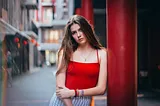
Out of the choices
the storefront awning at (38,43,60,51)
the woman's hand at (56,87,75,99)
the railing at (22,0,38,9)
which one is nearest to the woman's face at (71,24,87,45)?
the woman's hand at (56,87,75,99)

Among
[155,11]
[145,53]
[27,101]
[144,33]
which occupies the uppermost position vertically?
[155,11]

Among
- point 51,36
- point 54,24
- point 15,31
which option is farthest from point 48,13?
point 15,31

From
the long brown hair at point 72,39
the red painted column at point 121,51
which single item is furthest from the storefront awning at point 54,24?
the long brown hair at point 72,39

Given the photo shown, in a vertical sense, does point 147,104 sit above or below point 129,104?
below

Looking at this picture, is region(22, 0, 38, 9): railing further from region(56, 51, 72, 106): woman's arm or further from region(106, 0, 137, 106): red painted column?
region(56, 51, 72, 106): woman's arm

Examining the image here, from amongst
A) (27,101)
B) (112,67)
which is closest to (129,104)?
(112,67)

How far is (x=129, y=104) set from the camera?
3.69 meters

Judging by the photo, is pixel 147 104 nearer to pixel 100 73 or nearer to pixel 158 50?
pixel 158 50

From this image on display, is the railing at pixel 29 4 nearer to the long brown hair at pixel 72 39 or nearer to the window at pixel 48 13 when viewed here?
the window at pixel 48 13

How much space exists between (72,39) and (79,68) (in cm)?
19

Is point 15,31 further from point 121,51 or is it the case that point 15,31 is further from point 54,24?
point 54,24

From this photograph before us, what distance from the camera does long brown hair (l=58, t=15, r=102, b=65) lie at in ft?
5.65

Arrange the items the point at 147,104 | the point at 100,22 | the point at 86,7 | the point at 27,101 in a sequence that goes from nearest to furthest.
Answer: the point at 147,104 → the point at 27,101 → the point at 86,7 → the point at 100,22

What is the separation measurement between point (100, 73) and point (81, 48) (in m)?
0.17
